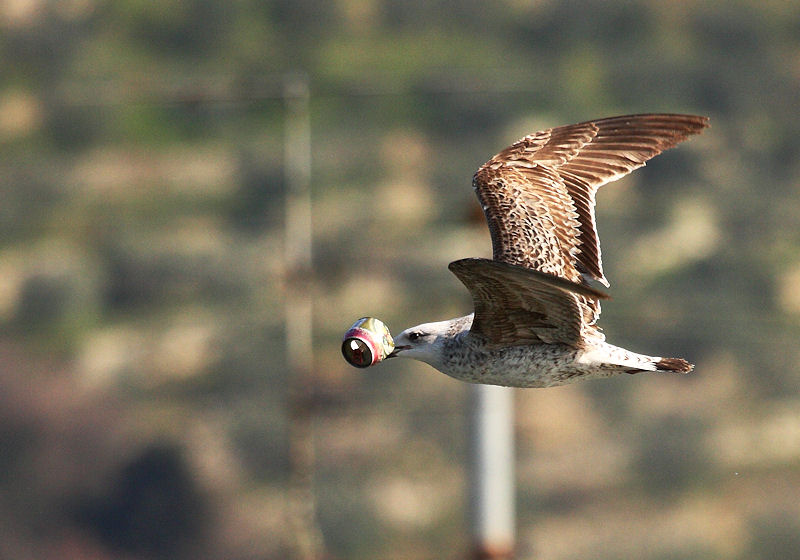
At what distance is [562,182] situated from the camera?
12.4 m

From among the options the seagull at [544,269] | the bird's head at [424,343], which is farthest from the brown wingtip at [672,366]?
the bird's head at [424,343]

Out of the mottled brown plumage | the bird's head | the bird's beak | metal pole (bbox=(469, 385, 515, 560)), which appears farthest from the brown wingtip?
metal pole (bbox=(469, 385, 515, 560))

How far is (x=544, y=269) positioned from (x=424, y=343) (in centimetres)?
118

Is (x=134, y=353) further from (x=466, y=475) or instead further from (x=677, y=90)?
(x=677, y=90)

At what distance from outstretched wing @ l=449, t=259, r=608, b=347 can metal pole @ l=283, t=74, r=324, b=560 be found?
22433mm

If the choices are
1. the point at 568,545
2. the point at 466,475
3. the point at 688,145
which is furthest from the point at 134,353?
the point at 688,145

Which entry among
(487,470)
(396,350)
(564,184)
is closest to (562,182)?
(564,184)

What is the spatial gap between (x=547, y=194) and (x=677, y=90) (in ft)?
91.9

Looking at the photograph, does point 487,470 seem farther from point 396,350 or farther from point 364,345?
point 364,345

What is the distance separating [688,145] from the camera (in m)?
36.8

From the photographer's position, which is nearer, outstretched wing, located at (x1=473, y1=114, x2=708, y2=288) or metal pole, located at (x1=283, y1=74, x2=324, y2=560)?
outstretched wing, located at (x1=473, y1=114, x2=708, y2=288)

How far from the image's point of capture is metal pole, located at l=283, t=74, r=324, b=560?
109ft

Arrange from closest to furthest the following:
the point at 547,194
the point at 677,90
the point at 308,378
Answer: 1. the point at 547,194
2. the point at 308,378
3. the point at 677,90

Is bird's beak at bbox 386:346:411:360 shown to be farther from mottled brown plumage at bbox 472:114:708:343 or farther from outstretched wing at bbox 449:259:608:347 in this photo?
mottled brown plumage at bbox 472:114:708:343
